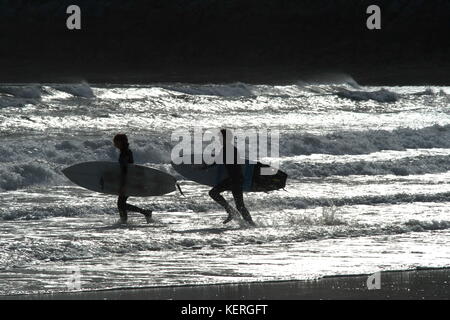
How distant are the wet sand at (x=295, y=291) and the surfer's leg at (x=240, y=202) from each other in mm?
4256

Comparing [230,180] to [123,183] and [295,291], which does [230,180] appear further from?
[295,291]

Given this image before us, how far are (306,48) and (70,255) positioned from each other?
97793 millimetres

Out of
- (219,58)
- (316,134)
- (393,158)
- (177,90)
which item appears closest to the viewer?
(393,158)

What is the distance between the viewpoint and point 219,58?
358 ft

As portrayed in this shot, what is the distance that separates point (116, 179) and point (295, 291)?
22.4ft

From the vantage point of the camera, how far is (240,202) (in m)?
18.8

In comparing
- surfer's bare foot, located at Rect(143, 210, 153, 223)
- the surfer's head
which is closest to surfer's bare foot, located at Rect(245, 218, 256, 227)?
surfer's bare foot, located at Rect(143, 210, 153, 223)

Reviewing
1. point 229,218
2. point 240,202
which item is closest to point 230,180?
point 240,202

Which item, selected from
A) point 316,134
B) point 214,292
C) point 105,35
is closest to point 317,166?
point 316,134

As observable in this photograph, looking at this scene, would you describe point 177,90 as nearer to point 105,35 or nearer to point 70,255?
point 70,255

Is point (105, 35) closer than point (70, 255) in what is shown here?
No

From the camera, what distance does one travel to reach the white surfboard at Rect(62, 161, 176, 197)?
20062 millimetres

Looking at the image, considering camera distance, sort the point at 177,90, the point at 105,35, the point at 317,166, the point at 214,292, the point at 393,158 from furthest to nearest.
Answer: the point at 105,35 → the point at 177,90 → the point at 393,158 → the point at 317,166 → the point at 214,292

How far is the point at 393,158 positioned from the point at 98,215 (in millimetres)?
10992
